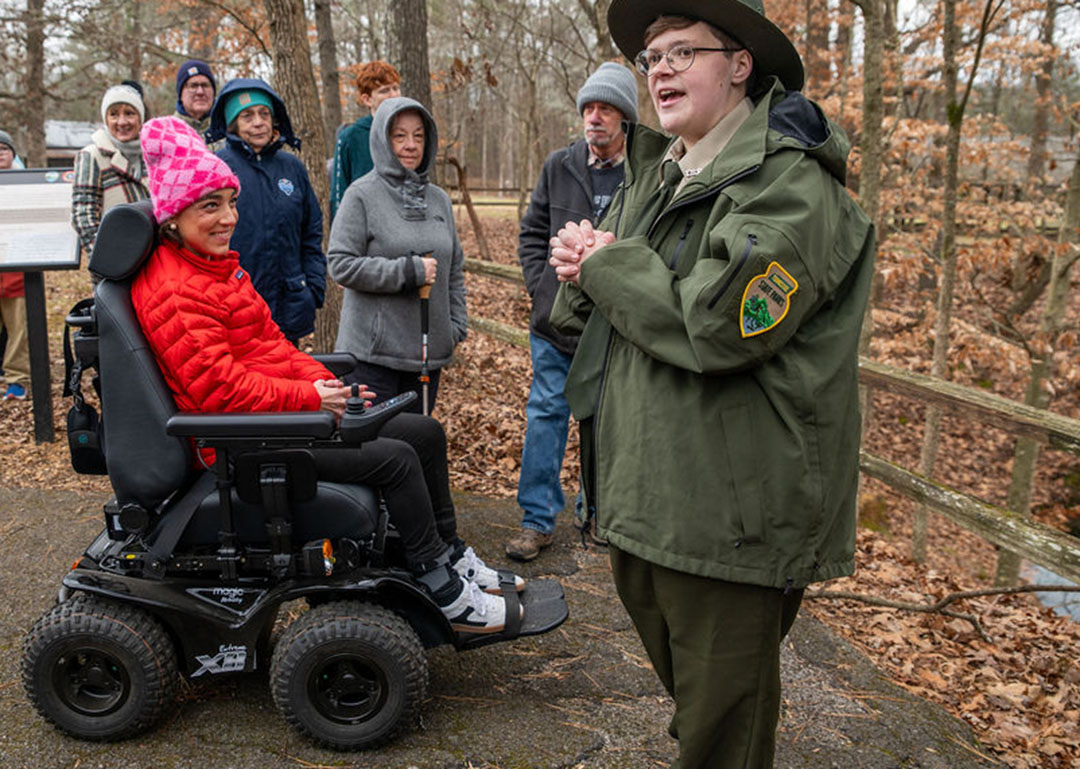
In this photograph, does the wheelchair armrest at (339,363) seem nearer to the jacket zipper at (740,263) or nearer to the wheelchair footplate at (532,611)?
the wheelchair footplate at (532,611)

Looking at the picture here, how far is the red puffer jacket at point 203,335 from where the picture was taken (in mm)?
2621

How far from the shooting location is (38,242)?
5.47 meters

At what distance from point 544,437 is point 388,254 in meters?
1.21

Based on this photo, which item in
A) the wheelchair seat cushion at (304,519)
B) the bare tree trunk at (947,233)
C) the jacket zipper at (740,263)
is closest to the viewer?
the jacket zipper at (740,263)

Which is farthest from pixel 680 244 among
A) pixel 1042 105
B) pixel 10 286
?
pixel 1042 105

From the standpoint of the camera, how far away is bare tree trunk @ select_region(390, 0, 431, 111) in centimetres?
725

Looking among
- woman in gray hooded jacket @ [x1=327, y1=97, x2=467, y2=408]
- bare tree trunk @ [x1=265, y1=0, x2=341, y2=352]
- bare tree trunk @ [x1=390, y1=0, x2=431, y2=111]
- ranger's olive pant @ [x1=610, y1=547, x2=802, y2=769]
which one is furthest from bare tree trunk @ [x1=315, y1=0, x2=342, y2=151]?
ranger's olive pant @ [x1=610, y1=547, x2=802, y2=769]

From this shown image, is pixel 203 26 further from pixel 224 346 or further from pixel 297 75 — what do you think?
pixel 224 346

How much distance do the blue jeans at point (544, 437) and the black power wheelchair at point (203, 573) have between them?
5.06ft

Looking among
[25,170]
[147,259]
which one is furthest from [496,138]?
[147,259]

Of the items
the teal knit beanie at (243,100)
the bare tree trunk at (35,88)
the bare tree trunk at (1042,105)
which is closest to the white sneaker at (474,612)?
the teal knit beanie at (243,100)

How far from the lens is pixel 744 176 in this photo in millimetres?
1878

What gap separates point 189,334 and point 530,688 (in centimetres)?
176

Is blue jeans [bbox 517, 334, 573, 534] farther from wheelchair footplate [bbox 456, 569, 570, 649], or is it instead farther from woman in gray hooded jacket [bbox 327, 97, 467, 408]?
wheelchair footplate [bbox 456, 569, 570, 649]
